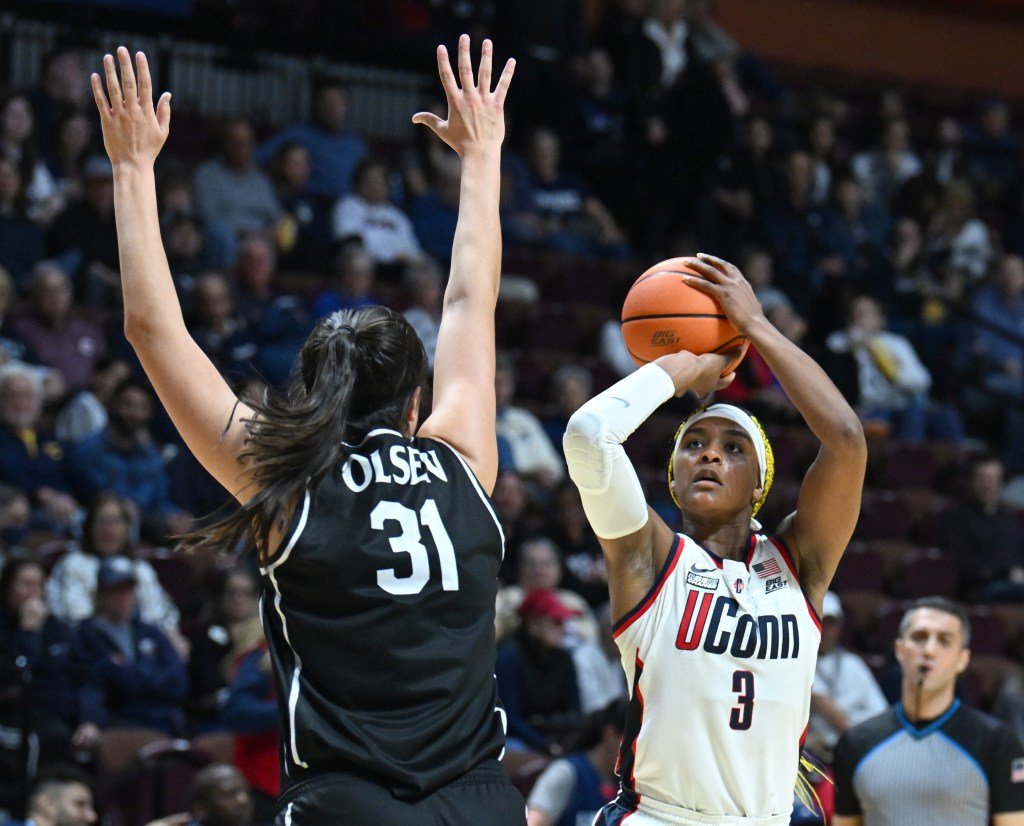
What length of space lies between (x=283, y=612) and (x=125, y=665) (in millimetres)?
4944

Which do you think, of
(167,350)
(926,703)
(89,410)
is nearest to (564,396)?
(89,410)

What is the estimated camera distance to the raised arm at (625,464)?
3402mm

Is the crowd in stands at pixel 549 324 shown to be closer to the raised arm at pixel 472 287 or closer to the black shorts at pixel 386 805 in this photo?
the raised arm at pixel 472 287

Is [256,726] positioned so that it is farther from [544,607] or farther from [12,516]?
[12,516]

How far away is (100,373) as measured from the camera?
9.03m

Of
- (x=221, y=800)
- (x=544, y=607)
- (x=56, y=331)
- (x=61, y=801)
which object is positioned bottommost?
(x=61, y=801)

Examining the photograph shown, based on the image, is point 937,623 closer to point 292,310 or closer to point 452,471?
point 452,471

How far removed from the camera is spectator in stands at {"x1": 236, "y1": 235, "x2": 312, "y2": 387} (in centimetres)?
946

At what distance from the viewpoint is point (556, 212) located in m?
12.8

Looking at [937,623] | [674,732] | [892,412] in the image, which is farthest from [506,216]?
[674,732]

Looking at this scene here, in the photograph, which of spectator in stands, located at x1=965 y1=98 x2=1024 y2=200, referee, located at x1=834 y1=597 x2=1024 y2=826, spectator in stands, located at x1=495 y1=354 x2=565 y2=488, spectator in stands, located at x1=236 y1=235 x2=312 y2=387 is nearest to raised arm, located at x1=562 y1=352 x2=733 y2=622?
referee, located at x1=834 y1=597 x2=1024 y2=826

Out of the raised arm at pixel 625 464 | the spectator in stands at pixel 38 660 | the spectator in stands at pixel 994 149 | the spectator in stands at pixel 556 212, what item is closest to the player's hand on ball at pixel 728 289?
the raised arm at pixel 625 464

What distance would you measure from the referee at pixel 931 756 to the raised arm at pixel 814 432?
66.4 inches

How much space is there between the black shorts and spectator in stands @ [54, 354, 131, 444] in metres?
6.36
